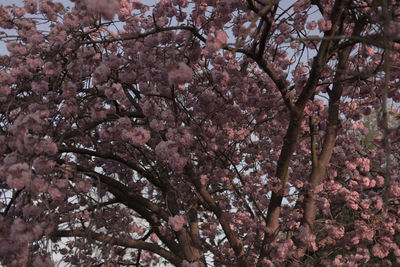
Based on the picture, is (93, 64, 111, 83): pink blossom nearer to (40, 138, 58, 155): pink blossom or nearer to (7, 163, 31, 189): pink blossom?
(40, 138, 58, 155): pink blossom

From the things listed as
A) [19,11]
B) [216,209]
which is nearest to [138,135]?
[216,209]

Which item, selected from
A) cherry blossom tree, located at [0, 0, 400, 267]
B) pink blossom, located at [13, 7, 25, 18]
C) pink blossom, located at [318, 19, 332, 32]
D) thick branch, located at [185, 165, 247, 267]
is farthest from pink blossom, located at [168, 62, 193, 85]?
pink blossom, located at [13, 7, 25, 18]

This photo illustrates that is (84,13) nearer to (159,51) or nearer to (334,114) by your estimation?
(159,51)

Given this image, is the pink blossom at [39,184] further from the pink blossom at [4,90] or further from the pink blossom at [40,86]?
the pink blossom at [4,90]

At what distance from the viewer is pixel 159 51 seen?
208 inches

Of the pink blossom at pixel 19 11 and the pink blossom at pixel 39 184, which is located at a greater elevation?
the pink blossom at pixel 19 11

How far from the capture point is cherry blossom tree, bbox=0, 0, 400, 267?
3.93 metres

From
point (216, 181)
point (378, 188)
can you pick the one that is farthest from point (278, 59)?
point (378, 188)

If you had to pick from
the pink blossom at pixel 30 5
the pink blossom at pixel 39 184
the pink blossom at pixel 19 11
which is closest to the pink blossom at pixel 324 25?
the pink blossom at pixel 39 184

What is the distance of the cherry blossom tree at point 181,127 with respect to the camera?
3934 mm

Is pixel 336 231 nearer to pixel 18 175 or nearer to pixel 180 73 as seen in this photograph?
pixel 180 73

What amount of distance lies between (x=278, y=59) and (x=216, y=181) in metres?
2.13

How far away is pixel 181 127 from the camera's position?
14.2 feet

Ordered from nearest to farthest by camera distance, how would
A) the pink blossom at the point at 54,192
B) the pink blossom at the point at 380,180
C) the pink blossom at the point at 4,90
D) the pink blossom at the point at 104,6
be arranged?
the pink blossom at the point at 104,6 → the pink blossom at the point at 54,192 → the pink blossom at the point at 4,90 → the pink blossom at the point at 380,180
